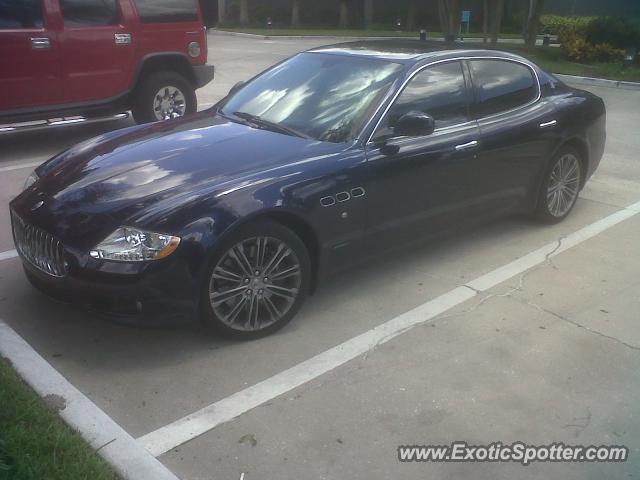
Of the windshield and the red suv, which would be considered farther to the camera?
the red suv

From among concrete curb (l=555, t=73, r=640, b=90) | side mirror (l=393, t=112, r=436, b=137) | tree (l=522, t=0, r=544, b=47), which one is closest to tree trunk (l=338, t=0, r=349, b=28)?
tree (l=522, t=0, r=544, b=47)

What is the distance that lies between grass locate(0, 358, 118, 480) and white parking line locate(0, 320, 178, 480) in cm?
7

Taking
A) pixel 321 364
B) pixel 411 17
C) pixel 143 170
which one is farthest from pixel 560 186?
pixel 411 17

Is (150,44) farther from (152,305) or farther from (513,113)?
(152,305)

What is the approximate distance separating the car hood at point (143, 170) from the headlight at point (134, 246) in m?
0.06

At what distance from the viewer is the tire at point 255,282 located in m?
3.83

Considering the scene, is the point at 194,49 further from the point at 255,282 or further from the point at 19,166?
the point at 255,282

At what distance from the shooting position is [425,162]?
185 inches

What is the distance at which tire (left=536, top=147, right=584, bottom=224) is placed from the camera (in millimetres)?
5828

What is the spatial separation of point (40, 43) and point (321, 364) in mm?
5740

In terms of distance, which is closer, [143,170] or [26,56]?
[143,170]

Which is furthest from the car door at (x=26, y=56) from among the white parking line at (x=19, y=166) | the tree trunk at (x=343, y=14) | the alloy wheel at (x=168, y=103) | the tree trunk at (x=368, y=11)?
the tree trunk at (x=368, y=11)

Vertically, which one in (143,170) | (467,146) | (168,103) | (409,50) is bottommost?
(168,103)

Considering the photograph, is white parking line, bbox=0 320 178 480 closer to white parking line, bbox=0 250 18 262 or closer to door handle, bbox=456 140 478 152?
white parking line, bbox=0 250 18 262
